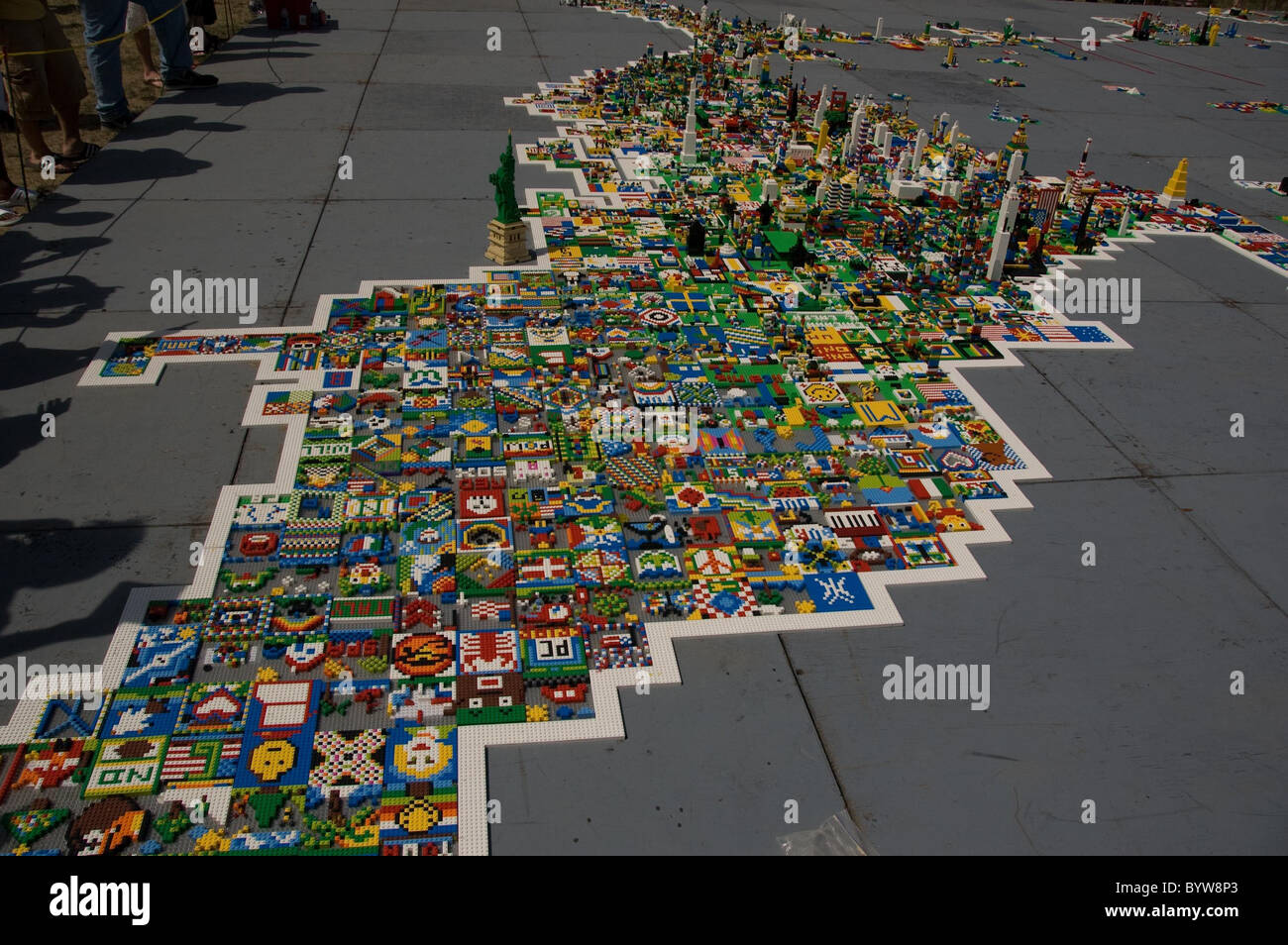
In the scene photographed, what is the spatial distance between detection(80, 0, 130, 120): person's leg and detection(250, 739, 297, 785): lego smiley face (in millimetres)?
15304

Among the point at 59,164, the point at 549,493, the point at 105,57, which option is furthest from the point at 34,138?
the point at 549,493

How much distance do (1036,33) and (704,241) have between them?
75.4 feet

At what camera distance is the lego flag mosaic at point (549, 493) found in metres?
6.62

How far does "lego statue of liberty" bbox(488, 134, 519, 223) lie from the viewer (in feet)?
41.7

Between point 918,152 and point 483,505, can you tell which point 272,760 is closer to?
point 483,505

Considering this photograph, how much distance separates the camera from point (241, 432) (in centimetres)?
991

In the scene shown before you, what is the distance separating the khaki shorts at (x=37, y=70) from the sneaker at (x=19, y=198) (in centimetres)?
123

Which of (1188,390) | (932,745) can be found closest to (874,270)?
(1188,390)

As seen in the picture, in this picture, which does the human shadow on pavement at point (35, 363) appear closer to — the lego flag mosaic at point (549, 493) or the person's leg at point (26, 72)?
the lego flag mosaic at point (549, 493)

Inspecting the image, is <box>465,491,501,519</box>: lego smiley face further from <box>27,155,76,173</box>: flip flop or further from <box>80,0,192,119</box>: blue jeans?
<box>80,0,192,119</box>: blue jeans

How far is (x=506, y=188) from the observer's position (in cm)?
1305

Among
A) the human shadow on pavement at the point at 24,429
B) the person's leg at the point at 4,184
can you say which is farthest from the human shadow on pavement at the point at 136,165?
the human shadow on pavement at the point at 24,429

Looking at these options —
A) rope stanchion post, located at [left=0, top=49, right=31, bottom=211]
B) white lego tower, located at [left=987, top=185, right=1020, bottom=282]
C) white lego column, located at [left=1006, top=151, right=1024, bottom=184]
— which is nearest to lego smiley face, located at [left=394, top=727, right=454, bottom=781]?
white lego tower, located at [left=987, top=185, right=1020, bottom=282]
